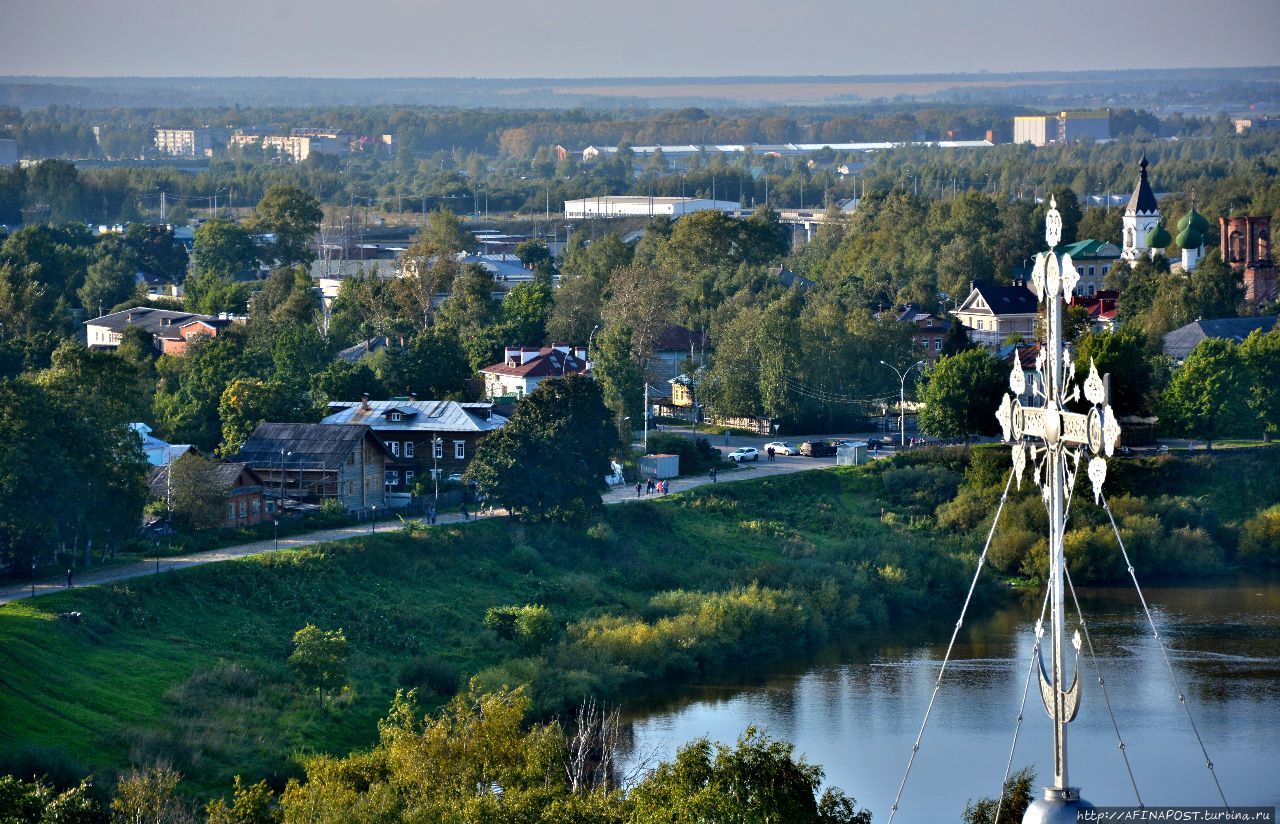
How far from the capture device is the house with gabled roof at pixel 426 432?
30.4 meters

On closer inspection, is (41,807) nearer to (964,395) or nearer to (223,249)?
(964,395)

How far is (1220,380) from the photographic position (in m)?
34.4

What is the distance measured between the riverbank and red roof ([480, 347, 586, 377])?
6.85m

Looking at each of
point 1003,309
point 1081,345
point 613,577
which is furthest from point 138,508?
point 1003,309

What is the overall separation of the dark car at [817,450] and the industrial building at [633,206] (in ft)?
148

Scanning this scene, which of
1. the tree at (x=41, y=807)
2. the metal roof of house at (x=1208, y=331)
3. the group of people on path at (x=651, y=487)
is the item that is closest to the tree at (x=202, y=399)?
the group of people on path at (x=651, y=487)

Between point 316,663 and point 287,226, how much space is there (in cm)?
3802

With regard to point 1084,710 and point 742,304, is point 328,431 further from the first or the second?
point 742,304

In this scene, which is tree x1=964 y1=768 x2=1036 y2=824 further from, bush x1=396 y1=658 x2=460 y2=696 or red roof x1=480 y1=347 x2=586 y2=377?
red roof x1=480 y1=347 x2=586 y2=377

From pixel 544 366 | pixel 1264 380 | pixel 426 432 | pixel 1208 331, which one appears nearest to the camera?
pixel 426 432

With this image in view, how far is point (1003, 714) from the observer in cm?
2119

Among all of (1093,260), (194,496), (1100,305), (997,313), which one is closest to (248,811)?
(194,496)

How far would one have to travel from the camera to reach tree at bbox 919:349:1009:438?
34031 mm

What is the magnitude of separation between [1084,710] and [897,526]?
9.91 m
